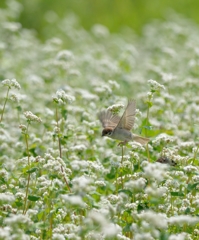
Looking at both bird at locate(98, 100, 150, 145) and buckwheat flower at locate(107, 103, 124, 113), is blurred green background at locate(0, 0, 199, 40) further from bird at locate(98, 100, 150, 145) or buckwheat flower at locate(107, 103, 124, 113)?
bird at locate(98, 100, 150, 145)

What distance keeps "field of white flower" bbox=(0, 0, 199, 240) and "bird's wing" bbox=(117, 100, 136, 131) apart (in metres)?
0.19

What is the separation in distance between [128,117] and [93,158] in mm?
991

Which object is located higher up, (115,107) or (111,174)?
(115,107)

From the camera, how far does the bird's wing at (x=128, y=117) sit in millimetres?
4824

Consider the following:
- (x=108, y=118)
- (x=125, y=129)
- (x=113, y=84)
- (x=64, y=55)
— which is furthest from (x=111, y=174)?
(x=64, y=55)

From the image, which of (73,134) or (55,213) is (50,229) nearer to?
(55,213)

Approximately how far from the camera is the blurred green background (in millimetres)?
16125

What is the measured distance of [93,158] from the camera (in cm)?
578

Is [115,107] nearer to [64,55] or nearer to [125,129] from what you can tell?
[125,129]

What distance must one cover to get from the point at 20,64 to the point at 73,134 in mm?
4784

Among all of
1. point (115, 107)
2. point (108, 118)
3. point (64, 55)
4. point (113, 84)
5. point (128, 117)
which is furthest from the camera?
point (64, 55)

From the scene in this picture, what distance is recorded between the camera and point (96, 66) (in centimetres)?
1066

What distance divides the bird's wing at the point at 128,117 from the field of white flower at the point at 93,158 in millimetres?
190

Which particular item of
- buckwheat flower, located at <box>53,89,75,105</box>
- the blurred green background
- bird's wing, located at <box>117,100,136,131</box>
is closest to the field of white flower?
buckwheat flower, located at <box>53,89,75,105</box>
